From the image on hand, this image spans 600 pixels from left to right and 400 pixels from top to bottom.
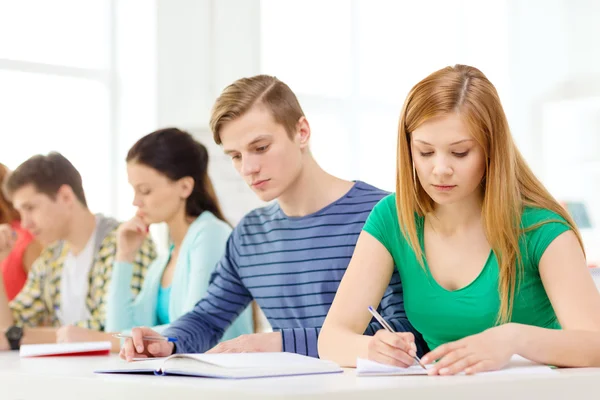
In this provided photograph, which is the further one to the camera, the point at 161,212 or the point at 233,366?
the point at 161,212

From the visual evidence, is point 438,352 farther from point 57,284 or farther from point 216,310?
point 57,284

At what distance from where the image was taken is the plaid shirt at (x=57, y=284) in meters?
2.84

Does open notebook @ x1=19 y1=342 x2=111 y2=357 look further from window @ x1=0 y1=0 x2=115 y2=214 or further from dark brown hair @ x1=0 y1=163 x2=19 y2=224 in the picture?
window @ x1=0 y1=0 x2=115 y2=214

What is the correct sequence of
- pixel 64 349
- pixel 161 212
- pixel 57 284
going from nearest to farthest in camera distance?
pixel 64 349 → pixel 161 212 → pixel 57 284

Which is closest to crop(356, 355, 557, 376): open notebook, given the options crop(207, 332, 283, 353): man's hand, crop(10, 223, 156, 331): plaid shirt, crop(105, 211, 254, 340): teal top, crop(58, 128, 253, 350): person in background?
crop(207, 332, 283, 353): man's hand

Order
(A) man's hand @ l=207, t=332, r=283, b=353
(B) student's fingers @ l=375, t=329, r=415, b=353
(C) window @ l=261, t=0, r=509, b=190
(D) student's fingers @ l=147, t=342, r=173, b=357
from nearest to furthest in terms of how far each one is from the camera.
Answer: (B) student's fingers @ l=375, t=329, r=415, b=353, (A) man's hand @ l=207, t=332, r=283, b=353, (D) student's fingers @ l=147, t=342, r=173, b=357, (C) window @ l=261, t=0, r=509, b=190

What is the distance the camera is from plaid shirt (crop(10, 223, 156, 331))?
284 cm

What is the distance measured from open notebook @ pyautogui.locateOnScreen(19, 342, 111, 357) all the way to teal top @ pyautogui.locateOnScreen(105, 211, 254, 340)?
1.38 feet

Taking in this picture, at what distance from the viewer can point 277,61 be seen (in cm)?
562

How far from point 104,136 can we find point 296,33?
151 centimetres

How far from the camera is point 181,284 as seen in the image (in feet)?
8.31

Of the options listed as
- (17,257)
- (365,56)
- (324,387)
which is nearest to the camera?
(324,387)

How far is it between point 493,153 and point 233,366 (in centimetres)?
66

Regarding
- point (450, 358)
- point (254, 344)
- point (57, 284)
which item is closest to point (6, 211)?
point (57, 284)
